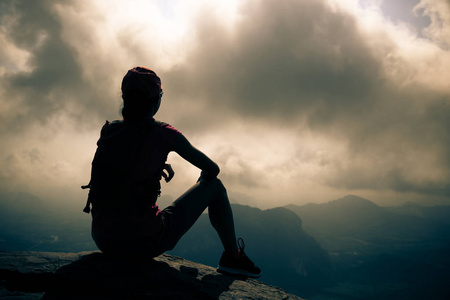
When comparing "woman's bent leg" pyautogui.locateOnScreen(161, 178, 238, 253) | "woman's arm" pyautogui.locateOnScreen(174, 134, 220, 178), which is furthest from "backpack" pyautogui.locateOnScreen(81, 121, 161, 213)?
"woman's bent leg" pyautogui.locateOnScreen(161, 178, 238, 253)

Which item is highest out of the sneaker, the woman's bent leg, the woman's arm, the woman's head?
the woman's head

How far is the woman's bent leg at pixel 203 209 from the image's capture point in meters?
4.06

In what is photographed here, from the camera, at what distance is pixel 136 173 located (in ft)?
10.7

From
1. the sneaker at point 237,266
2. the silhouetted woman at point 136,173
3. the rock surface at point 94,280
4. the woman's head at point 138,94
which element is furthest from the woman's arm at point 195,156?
the sneaker at point 237,266

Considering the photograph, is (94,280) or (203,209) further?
(203,209)

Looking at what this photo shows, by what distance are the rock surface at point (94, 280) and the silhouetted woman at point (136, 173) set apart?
0.99ft

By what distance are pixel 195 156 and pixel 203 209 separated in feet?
4.05

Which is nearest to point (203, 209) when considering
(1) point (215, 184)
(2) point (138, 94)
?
(1) point (215, 184)

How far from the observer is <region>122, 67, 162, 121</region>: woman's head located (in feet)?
12.0

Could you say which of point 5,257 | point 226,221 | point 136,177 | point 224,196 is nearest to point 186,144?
point 136,177

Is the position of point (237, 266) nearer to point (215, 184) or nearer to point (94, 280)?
point (215, 184)

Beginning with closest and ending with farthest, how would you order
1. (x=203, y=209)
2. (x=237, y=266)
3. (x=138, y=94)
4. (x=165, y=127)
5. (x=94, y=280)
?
(x=94, y=280) < (x=165, y=127) < (x=138, y=94) < (x=203, y=209) < (x=237, y=266)

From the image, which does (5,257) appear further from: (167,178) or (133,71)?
(133,71)

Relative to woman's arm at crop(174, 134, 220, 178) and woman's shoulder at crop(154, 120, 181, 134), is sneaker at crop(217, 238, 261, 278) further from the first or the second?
woman's shoulder at crop(154, 120, 181, 134)
